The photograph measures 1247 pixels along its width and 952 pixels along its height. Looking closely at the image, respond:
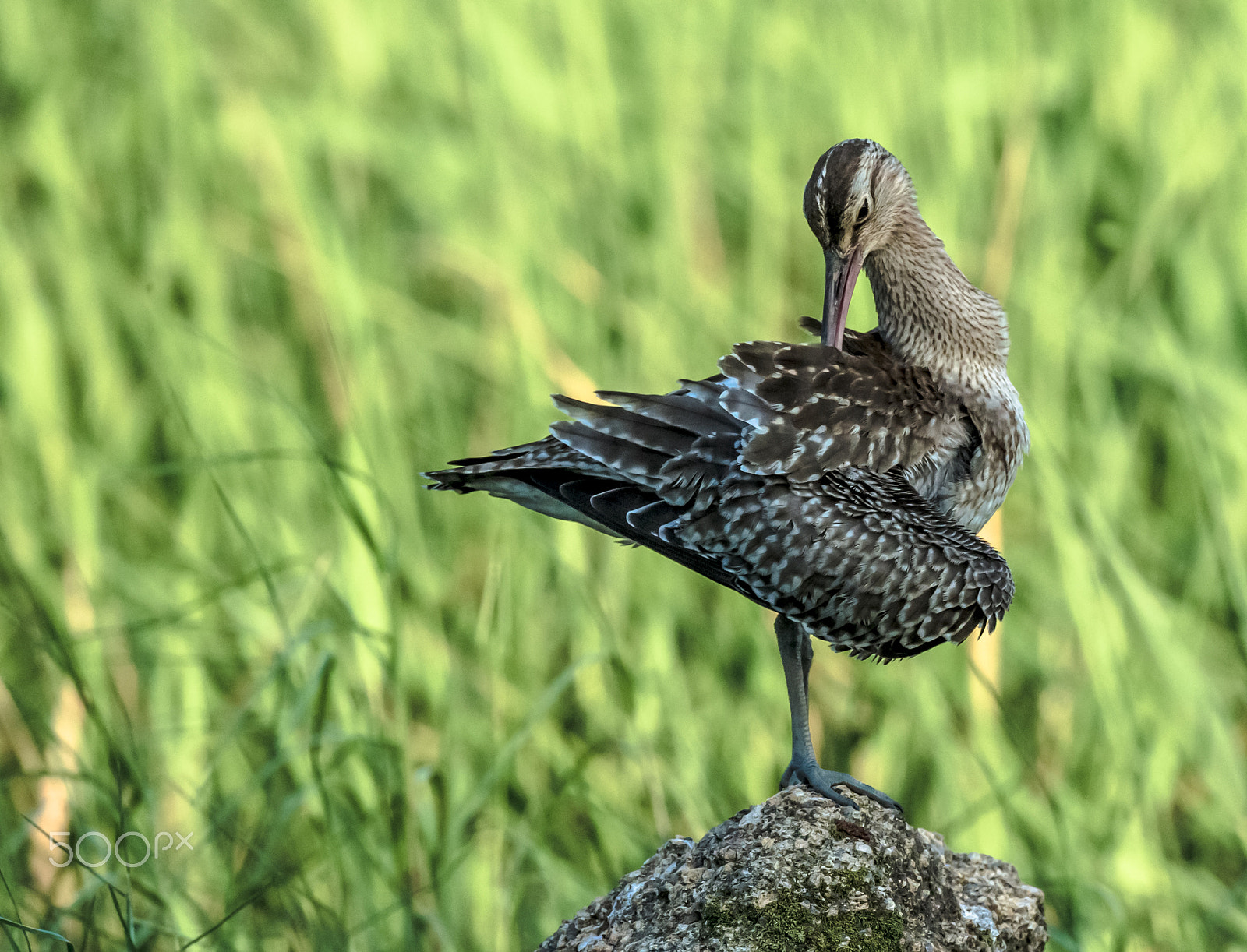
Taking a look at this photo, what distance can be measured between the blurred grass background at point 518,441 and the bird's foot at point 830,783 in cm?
95

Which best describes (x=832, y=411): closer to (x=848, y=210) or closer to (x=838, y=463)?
(x=838, y=463)

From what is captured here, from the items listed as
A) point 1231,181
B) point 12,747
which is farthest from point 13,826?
point 1231,181

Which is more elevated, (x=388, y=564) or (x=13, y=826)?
(x=388, y=564)

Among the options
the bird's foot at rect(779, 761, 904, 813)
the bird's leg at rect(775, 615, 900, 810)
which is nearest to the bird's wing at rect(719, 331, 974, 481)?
the bird's leg at rect(775, 615, 900, 810)

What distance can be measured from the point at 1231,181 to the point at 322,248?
4538 mm

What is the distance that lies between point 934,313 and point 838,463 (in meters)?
0.70

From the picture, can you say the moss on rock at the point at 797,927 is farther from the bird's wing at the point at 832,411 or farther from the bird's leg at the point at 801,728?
the bird's wing at the point at 832,411

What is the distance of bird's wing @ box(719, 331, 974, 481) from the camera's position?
13.0 ft

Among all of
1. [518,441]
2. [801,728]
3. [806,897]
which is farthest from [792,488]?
[518,441]

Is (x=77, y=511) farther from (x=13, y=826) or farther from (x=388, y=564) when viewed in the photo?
(x=388, y=564)

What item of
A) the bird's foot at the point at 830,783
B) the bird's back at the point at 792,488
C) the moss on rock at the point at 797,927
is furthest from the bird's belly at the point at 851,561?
the moss on rock at the point at 797,927

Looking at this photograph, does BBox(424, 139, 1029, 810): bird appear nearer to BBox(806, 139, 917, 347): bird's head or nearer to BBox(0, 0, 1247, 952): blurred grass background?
BBox(806, 139, 917, 347): bird's head

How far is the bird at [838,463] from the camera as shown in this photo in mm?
3883

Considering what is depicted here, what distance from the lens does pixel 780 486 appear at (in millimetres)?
3941
